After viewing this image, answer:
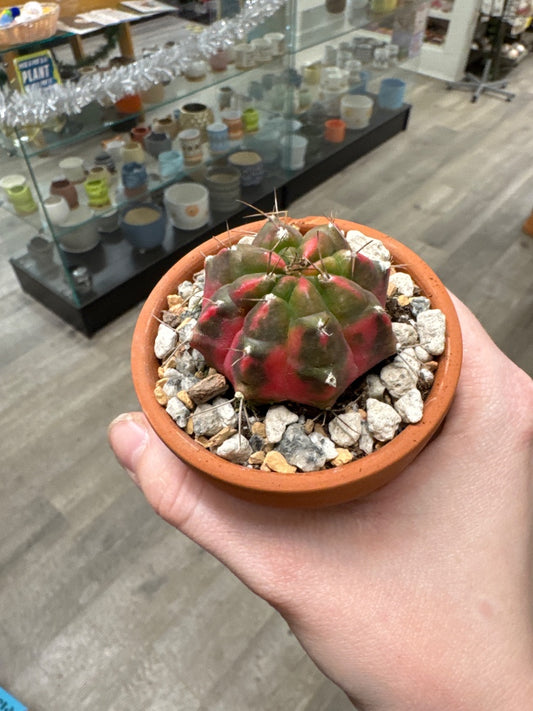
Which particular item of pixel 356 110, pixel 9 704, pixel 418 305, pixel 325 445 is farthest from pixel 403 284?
pixel 356 110

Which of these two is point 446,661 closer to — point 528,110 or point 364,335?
point 364,335

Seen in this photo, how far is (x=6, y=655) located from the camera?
1154 mm

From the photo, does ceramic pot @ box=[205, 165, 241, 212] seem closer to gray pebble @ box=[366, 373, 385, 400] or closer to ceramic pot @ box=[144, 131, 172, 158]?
ceramic pot @ box=[144, 131, 172, 158]

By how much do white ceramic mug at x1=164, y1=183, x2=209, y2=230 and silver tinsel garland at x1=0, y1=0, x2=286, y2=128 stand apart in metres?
0.38

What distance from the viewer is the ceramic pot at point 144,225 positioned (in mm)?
1837

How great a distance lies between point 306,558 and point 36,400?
3.99 ft

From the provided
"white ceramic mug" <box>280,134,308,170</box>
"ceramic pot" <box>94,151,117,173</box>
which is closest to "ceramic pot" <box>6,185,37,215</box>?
"ceramic pot" <box>94,151,117,173</box>

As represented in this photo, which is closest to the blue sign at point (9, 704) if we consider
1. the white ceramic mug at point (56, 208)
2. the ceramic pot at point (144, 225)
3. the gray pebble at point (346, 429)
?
the gray pebble at point (346, 429)

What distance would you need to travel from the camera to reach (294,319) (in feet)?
1.69

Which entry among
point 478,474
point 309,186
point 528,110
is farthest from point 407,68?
point 478,474

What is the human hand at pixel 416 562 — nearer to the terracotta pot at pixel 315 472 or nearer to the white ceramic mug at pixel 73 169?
the terracotta pot at pixel 315 472

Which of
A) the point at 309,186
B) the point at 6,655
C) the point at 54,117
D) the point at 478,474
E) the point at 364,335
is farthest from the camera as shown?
the point at 309,186

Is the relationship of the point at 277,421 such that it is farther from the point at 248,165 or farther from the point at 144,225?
the point at 248,165

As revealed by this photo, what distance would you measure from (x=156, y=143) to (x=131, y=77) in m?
0.35
